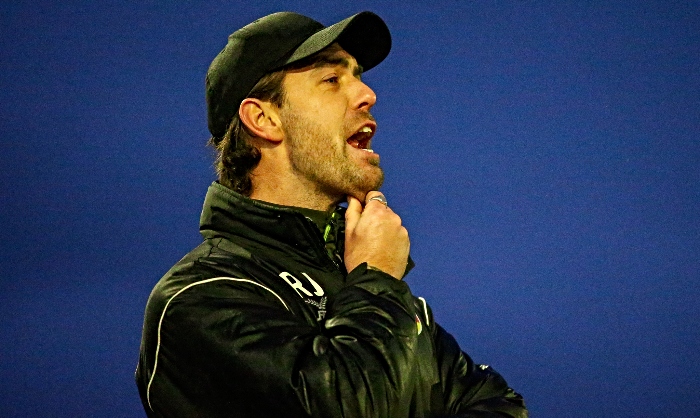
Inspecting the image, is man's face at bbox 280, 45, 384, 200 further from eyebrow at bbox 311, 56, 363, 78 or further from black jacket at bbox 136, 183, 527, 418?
black jacket at bbox 136, 183, 527, 418

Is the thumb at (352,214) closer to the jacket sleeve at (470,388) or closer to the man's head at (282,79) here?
the man's head at (282,79)

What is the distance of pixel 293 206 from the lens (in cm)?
227

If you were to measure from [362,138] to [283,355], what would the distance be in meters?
0.90

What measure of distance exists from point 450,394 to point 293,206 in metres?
0.67

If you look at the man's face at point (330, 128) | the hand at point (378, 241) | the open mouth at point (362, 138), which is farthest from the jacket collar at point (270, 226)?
the open mouth at point (362, 138)

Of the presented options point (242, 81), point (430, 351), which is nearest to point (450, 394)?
point (430, 351)

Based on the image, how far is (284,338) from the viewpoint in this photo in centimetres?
167

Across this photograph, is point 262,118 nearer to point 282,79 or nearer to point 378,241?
point 282,79

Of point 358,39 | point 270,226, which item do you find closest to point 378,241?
point 270,226

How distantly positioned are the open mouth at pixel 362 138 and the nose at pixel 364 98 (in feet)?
0.19

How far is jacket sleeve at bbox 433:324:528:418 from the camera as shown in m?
2.04

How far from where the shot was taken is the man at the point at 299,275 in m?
1.64

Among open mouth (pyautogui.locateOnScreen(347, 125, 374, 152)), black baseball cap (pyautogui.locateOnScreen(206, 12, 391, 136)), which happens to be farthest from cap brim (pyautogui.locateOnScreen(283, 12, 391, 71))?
open mouth (pyautogui.locateOnScreen(347, 125, 374, 152))

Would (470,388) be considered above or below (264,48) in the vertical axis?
below
